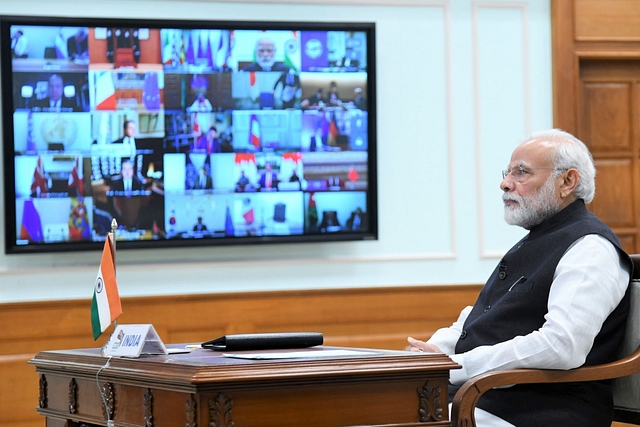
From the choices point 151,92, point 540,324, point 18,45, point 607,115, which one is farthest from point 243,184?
point 540,324

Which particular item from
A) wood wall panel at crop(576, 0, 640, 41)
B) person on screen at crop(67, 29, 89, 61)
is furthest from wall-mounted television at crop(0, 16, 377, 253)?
wood wall panel at crop(576, 0, 640, 41)

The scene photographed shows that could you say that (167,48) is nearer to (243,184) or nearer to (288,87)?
(288,87)

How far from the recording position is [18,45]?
16.6 ft

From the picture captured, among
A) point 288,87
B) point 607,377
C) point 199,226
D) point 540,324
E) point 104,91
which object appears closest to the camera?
point 607,377

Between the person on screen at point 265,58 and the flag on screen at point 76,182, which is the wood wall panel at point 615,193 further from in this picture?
the flag on screen at point 76,182

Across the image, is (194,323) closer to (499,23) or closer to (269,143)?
(269,143)

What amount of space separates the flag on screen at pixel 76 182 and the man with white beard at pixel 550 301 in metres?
2.67

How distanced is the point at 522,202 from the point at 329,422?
4.43ft

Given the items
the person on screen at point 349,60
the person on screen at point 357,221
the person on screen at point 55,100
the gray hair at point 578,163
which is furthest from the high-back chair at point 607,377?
the person on screen at point 55,100

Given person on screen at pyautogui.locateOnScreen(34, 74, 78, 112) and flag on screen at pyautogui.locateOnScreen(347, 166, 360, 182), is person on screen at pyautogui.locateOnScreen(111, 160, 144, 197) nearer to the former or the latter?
person on screen at pyautogui.locateOnScreen(34, 74, 78, 112)

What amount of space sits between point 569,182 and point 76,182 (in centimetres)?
295

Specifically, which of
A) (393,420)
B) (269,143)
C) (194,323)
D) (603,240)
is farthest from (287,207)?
(393,420)

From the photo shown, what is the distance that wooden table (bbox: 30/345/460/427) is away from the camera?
2.07 metres

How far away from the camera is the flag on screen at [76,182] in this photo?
16.8 feet
